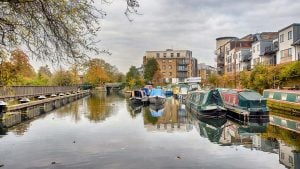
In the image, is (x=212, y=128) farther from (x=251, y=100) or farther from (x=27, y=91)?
(x=27, y=91)

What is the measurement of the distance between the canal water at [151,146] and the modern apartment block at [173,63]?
344 feet

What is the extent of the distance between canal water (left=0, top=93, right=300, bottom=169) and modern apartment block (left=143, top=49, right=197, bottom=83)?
104995 mm

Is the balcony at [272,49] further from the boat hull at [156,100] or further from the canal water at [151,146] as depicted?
the canal water at [151,146]

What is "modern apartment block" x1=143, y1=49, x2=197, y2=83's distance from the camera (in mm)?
134125

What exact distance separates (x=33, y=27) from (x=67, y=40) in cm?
115

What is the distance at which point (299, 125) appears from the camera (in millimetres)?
26562

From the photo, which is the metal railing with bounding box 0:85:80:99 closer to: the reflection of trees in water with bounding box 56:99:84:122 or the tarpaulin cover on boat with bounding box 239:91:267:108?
the reflection of trees in water with bounding box 56:99:84:122

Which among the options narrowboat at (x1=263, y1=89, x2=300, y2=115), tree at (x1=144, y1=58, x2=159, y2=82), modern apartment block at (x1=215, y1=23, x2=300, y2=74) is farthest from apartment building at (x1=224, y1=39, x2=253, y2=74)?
tree at (x1=144, y1=58, x2=159, y2=82)

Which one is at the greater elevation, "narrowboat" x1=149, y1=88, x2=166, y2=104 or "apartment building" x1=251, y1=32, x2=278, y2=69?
"apartment building" x1=251, y1=32, x2=278, y2=69

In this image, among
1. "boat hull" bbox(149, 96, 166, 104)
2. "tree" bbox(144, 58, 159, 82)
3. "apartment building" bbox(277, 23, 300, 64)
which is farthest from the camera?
"tree" bbox(144, 58, 159, 82)

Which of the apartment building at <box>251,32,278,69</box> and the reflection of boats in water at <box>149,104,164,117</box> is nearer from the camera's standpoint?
the reflection of boats in water at <box>149,104,164,117</box>

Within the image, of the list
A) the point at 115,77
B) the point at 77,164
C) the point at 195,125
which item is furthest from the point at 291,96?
the point at 115,77

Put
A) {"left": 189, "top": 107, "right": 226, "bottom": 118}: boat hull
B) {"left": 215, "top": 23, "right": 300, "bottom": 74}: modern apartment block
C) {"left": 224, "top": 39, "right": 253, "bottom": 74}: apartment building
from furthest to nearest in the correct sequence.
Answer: {"left": 224, "top": 39, "right": 253, "bottom": 74}: apartment building < {"left": 215, "top": 23, "right": 300, "bottom": 74}: modern apartment block < {"left": 189, "top": 107, "right": 226, "bottom": 118}: boat hull

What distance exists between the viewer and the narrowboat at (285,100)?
33.5 meters
